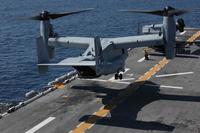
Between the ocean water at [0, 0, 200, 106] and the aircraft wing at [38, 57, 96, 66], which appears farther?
the ocean water at [0, 0, 200, 106]

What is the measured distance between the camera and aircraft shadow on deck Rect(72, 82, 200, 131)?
108 feet

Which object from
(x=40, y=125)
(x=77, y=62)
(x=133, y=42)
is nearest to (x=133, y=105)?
(x=77, y=62)

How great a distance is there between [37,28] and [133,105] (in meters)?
77.6

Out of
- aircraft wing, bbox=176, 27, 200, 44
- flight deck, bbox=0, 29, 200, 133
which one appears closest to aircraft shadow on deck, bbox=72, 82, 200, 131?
flight deck, bbox=0, 29, 200, 133

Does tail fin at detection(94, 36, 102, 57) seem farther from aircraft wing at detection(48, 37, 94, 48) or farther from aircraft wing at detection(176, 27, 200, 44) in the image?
aircraft wing at detection(176, 27, 200, 44)

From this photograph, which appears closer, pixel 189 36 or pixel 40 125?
pixel 40 125

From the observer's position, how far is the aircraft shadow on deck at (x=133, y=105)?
3284cm

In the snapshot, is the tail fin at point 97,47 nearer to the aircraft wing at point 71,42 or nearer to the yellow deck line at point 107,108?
the yellow deck line at point 107,108

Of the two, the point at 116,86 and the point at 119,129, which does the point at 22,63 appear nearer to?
the point at 116,86

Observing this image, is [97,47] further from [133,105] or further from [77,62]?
[133,105]

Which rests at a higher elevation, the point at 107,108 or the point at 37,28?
the point at 37,28

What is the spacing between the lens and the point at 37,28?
111m

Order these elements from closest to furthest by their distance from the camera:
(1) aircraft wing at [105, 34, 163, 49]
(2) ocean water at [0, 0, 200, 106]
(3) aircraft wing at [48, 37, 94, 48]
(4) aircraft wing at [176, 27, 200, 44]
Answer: (1) aircraft wing at [105, 34, 163, 49] < (3) aircraft wing at [48, 37, 94, 48] < (4) aircraft wing at [176, 27, 200, 44] < (2) ocean water at [0, 0, 200, 106]

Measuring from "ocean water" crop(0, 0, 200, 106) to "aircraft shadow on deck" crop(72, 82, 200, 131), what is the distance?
1701cm
